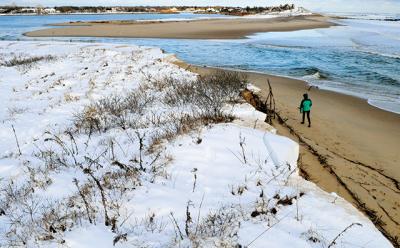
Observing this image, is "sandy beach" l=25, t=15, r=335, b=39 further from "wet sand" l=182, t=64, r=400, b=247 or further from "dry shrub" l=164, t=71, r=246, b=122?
"dry shrub" l=164, t=71, r=246, b=122

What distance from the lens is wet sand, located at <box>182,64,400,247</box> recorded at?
6.57 meters

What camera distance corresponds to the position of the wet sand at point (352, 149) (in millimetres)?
6574

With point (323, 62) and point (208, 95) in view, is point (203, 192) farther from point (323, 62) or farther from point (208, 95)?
point (323, 62)

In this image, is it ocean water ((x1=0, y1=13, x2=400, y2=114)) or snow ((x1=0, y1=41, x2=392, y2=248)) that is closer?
snow ((x1=0, y1=41, x2=392, y2=248))

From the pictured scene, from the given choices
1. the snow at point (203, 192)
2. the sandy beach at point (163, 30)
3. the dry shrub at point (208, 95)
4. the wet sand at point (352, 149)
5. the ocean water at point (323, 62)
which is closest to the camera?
the snow at point (203, 192)

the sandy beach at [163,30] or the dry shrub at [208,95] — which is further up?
the sandy beach at [163,30]

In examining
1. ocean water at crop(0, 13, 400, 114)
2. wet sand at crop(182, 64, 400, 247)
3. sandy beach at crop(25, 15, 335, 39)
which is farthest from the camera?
sandy beach at crop(25, 15, 335, 39)

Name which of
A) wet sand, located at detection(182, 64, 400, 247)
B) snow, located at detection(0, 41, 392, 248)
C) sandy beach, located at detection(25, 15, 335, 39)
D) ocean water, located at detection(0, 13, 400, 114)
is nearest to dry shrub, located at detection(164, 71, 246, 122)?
snow, located at detection(0, 41, 392, 248)

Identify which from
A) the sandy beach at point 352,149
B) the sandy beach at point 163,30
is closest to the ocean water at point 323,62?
the sandy beach at point 352,149

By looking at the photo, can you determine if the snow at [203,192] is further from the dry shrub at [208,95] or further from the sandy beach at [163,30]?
the sandy beach at [163,30]

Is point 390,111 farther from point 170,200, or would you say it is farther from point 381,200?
point 170,200

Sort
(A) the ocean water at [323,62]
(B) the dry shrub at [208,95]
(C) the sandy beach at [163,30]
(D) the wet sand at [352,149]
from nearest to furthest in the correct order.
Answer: (D) the wet sand at [352,149] → (B) the dry shrub at [208,95] → (A) the ocean water at [323,62] → (C) the sandy beach at [163,30]

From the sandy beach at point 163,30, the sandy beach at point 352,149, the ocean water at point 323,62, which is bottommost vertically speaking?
the sandy beach at point 352,149

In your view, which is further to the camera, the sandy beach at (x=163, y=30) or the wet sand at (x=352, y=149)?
the sandy beach at (x=163, y=30)
